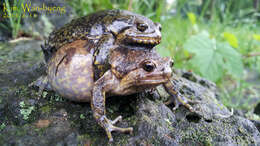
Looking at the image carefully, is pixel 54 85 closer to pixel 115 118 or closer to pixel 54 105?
pixel 54 105

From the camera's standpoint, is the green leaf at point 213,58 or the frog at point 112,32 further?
the green leaf at point 213,58

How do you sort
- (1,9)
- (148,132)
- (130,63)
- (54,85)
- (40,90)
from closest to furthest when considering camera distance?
(148,132) → (130,63) → (54,85) → (40,90) → (1,9)

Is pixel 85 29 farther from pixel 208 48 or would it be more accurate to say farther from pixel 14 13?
pixel 208 48

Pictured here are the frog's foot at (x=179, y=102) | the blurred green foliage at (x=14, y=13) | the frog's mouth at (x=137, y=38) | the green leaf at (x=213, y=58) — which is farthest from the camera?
the green leaf at (x=213, y=58)

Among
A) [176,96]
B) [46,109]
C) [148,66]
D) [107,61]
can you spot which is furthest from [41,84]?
[176,96]

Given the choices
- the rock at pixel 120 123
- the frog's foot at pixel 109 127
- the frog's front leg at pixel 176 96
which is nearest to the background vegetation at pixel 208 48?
the rock at pixel 120 123

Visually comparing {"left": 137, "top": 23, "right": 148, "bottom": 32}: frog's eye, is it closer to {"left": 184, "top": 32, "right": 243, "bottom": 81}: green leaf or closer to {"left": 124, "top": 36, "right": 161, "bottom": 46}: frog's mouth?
{"left": 124, "top": 36, "right": 161, "bottom": 46}: frog's mouth

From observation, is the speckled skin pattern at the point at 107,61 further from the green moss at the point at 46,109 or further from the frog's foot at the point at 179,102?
the frog's foot at the point at 179,102

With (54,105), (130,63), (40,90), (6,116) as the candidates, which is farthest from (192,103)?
(6,116)
